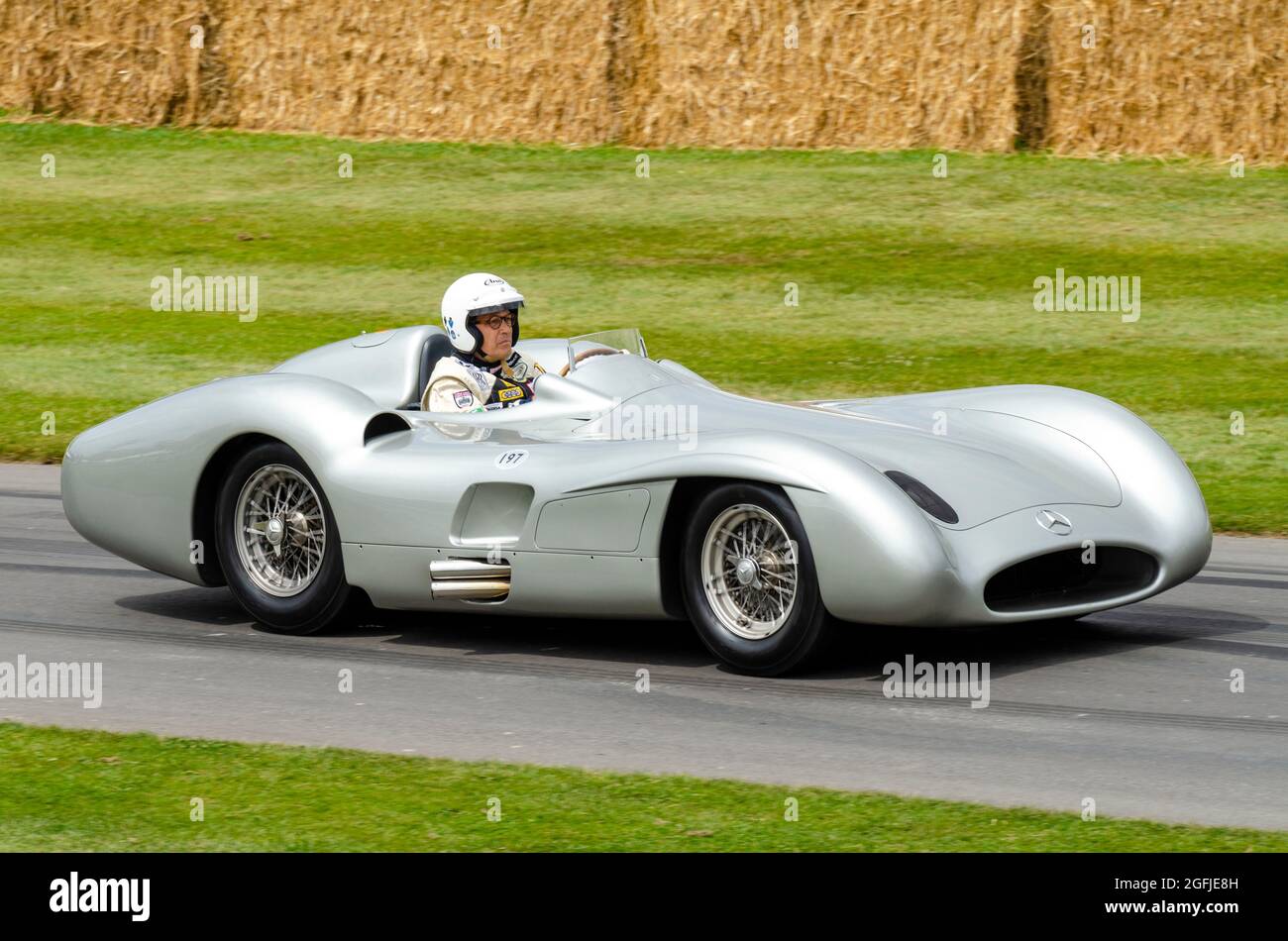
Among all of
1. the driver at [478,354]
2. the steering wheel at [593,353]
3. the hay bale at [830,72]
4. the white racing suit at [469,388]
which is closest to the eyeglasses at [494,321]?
the driver at [478,354]

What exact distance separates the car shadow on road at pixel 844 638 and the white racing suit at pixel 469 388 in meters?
0.89

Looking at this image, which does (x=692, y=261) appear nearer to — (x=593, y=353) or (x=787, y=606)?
(x=593, y=353)

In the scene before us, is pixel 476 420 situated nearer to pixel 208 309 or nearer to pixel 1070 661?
pixel 1070 661

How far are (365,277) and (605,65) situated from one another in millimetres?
4725

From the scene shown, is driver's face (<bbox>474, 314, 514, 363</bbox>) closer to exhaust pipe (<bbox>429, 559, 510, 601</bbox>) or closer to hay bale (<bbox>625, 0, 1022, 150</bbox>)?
exhaust pipe (<bbox>429, 559, 510, 601</bbox>)

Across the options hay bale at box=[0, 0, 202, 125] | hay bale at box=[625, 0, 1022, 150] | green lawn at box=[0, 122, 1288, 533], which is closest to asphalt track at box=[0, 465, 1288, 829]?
green lawn at box=[0, 122, 1288, 533]

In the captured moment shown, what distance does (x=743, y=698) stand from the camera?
7133mm

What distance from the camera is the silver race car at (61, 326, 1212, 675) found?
281 inches

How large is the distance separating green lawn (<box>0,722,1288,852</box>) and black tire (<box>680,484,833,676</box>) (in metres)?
1.24

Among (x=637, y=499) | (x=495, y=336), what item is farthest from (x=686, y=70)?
(x=637, y=499)

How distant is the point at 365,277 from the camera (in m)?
18.2

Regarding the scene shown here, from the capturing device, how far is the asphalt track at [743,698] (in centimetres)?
621

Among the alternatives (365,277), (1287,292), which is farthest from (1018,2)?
(365,277)

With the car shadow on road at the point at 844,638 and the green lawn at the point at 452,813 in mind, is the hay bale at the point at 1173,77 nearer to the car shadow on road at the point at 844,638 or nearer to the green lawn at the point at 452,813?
the car shadow on road at the point at 844,638
